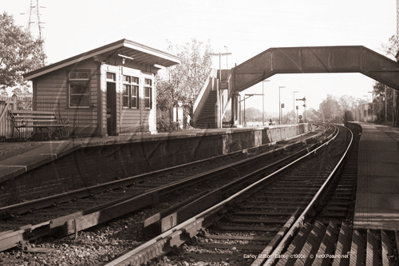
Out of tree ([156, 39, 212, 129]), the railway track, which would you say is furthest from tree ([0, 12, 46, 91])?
the railway track

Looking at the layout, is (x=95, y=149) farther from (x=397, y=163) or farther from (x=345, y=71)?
(x=345, y=71)

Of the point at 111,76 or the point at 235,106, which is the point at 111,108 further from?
the point at 235,106

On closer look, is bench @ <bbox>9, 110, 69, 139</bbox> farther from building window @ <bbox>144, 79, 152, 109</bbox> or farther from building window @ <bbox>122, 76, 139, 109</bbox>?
building window @ <bbox>144, 79, 152, 109</bbox>

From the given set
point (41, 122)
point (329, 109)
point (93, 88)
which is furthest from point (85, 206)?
point (329, 109)

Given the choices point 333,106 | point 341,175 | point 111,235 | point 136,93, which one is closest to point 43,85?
point 136,93

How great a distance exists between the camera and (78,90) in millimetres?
17875

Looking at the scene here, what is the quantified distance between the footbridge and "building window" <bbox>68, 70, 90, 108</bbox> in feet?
50.7

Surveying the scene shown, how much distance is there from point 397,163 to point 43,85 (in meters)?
13.3

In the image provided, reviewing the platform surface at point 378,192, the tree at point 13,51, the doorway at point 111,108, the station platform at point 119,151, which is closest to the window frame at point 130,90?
the doorway at point 111,108

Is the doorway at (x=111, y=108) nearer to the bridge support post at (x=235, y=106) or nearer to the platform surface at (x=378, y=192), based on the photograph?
the platform surface at (x=378, y=192)

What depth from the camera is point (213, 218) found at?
730 centimetres

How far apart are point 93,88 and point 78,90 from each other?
2.32ft

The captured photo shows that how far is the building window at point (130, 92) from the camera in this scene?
63.3 feet

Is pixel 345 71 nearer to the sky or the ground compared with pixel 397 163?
nearer to the sky
